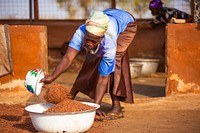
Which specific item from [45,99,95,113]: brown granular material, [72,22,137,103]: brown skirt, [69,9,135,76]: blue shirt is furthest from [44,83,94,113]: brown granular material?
[72,22,137,103]: brown skirt

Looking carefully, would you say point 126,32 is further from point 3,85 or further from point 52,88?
point 3,85

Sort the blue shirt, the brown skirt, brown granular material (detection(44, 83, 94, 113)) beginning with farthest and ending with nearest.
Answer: the brown skirt < the blue shirt < brown granular material (detection(44, 83, 94, 113))

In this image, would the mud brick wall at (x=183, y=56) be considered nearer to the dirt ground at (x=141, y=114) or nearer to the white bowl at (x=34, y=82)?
the dirt ground at (x=141, y=114)

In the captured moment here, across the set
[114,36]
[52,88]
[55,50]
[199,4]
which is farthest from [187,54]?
[55,50]

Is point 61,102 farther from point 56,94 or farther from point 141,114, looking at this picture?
point 141,114

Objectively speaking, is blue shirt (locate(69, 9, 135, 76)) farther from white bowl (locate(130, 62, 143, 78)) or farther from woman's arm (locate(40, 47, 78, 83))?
white bowl (locate(130, 62, 143, 78))

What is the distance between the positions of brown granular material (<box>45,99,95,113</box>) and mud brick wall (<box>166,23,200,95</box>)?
2.84 metres

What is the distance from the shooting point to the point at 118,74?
5.97 m

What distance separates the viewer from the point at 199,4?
7668 mm

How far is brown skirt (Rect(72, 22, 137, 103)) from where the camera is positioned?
594 centimetres

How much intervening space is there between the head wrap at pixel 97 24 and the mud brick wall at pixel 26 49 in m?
2.71

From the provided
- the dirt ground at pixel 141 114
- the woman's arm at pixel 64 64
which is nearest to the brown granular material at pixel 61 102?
the woman's arm at pixel 64 64

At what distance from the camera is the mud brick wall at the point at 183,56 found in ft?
24.3

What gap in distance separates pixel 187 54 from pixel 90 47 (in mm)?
2753
